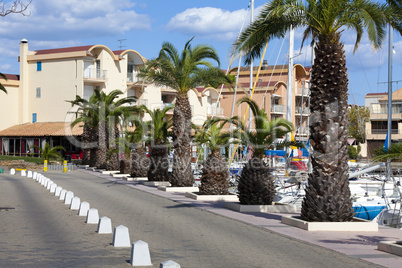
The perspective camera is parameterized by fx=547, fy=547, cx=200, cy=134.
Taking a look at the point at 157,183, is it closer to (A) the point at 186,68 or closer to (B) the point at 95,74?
(A) the point at 186,68

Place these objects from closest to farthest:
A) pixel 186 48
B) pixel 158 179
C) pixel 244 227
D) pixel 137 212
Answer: pixel 244 227, pixel 137 212, pixel 186 48, pixel 158 179

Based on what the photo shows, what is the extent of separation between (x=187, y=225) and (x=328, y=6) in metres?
7.20

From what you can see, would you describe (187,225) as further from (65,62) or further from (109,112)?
(65,62)

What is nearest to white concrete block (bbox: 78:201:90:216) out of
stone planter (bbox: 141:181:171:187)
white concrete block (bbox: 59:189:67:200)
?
white concrete block (bbox: 59:189:67:200)

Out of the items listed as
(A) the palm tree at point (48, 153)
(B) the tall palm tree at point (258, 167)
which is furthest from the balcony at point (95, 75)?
(B) the tall palm tree at point (258, 167)

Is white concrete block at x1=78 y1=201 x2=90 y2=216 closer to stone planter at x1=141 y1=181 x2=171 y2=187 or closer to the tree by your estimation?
stone planter at x1=141 y1=181 x2=171 y2=187

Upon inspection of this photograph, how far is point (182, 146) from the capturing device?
2833cm

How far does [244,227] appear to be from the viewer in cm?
1495

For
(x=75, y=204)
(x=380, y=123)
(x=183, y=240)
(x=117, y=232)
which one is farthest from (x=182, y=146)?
(x=380, y=123)

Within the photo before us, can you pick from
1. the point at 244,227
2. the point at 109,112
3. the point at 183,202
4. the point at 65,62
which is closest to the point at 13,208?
the point at 183,202

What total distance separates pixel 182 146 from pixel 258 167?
357 inches

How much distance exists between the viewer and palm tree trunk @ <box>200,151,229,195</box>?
77.6ft

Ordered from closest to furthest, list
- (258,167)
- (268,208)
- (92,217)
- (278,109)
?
(92,217) → (268,208) → (258,167) → (278,109)

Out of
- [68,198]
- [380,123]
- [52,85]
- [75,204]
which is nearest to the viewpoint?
[75,204]
